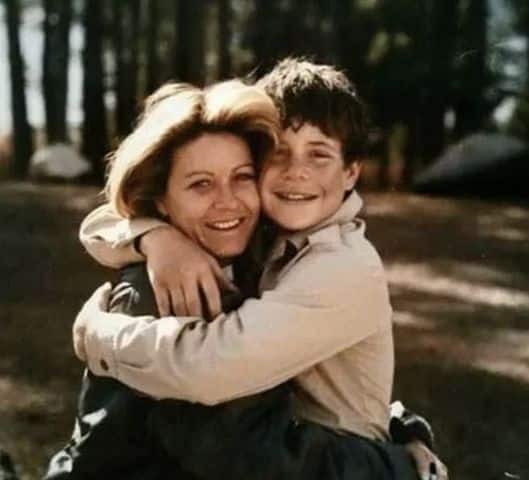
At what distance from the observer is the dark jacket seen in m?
2.37

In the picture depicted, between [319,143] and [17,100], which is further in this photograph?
[17,100]

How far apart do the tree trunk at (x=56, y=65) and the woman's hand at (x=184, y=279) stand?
27.6 ft

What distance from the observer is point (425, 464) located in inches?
101

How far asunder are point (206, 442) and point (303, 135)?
584mm

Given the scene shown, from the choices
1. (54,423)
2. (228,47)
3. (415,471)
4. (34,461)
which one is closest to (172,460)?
(415,471)

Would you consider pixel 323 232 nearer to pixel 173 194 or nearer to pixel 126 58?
pixel 173 194

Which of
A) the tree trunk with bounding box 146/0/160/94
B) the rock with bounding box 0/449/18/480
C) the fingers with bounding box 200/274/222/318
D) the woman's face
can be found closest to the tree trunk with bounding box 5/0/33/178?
the tree trunk with bounding box 146/0/160/94

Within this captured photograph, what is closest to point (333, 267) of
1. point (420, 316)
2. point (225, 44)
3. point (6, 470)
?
point (6, 470)

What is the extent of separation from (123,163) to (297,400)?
0.53 meters

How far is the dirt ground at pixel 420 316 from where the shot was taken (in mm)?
4719

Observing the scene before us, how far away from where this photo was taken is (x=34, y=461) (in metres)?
4.29

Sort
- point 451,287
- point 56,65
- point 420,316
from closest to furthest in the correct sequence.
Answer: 1. point 420,316
2. point 451,287
3. point 56,65

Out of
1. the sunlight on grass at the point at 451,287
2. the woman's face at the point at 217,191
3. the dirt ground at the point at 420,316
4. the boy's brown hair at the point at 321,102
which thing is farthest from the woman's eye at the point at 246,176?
the sunlight on grass at the point at 451,287

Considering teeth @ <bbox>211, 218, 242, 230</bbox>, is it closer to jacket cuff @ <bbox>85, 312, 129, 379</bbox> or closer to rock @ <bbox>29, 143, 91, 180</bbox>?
jacket cuff @ <bbox>85, 312, 129, 379</bbox>
